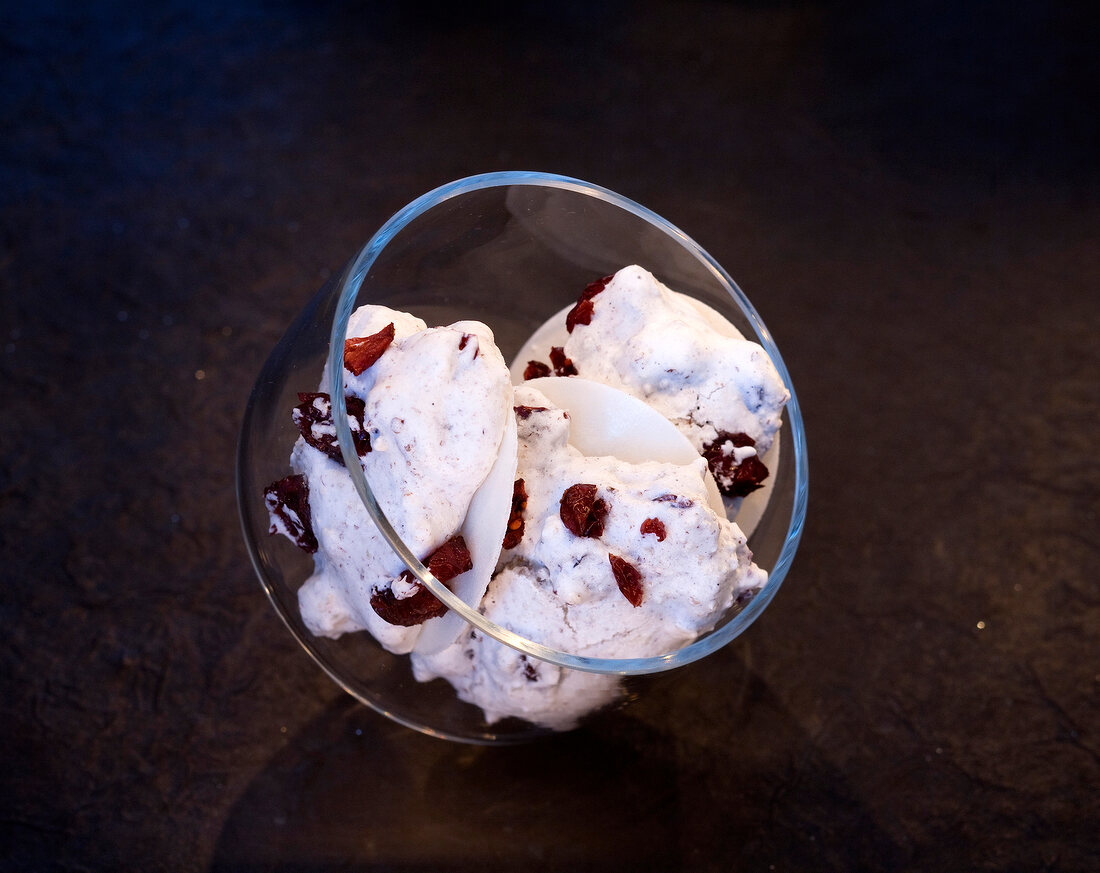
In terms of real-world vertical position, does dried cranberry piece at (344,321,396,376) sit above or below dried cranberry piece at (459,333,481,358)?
below

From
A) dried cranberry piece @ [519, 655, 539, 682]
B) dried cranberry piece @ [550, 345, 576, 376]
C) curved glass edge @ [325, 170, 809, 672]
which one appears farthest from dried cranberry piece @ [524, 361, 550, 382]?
dried cranberry piece @ [519, 655, 539, 682]

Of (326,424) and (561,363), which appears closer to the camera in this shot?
(326,424)

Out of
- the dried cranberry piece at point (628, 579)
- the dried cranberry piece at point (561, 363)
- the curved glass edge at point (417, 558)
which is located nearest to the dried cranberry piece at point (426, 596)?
the curved glass edge at point (417, 558)

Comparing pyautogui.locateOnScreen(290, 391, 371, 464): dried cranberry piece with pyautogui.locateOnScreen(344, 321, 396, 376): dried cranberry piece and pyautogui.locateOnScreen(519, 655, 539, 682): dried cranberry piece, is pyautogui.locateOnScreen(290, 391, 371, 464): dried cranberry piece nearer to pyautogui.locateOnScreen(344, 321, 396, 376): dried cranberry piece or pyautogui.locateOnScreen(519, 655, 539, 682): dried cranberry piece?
pyautogui.locateOnScreen(344, 321, 396, 376): dried cranberry piece

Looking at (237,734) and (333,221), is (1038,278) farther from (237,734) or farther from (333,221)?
(237,734)

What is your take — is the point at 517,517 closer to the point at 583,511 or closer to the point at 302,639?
the point at 583,511

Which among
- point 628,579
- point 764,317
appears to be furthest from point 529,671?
point 764,317

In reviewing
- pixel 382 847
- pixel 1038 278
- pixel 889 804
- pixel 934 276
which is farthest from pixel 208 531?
pixel 1038 278
